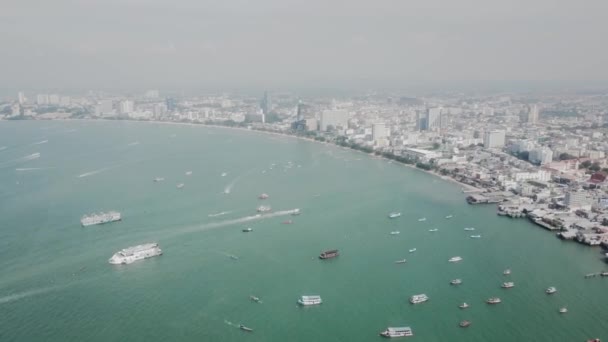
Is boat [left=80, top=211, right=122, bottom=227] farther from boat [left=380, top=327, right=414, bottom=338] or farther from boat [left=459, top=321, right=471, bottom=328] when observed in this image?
boat [left=459, top=321, right=471, bottom=328]

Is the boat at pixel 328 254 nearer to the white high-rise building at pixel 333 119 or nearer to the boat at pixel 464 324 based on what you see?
the boat at pixel 464 324

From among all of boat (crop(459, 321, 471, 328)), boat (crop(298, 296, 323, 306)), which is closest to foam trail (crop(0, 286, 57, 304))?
boat (crop(298, 296, 323, 306))

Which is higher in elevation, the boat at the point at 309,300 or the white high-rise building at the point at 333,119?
the white high-rise building at the point at 333,119

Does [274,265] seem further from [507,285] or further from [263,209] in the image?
[507,285]

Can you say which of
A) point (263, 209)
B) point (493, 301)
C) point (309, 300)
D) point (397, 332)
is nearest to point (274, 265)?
point (309, 300)

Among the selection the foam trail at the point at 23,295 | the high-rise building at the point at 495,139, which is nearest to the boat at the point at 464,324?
the foam trail at the point at 23,295

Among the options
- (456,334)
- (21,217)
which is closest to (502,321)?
(456,334)
